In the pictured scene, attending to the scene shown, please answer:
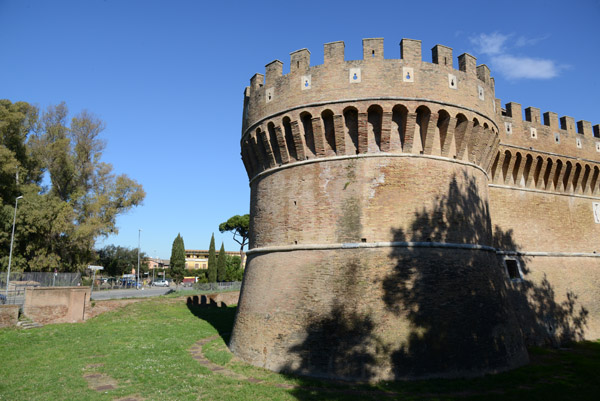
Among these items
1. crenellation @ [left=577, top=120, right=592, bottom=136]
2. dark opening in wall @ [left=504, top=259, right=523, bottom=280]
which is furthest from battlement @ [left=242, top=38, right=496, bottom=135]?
crenellation @ [left=577, top=120, right=592, bottom=136]

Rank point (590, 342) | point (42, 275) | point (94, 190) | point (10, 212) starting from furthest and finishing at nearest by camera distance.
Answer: point (94, 190) → point (10, 212) → point (42, 275) → point (590, 342)

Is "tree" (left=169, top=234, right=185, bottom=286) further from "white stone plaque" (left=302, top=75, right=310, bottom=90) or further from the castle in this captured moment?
"white stone plaque" (left=302, top=75, right=310, bottom=90)

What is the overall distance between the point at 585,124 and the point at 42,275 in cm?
3383

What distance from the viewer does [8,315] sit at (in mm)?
18422

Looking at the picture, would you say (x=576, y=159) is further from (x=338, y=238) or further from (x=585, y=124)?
(x=338, y=238)

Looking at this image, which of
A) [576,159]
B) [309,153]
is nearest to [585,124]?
[576,159]

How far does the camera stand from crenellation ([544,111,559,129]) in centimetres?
1845

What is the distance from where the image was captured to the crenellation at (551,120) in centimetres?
1845

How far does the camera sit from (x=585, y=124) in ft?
65.2

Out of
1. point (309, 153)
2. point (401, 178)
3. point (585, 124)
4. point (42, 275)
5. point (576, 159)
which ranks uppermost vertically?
point (585, 124)

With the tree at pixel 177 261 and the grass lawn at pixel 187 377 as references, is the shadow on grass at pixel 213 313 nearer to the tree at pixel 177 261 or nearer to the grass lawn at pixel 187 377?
the grass lawn at pixel 187 377

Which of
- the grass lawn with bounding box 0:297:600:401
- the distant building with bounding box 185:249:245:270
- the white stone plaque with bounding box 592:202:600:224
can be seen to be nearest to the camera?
the grass lawn with bounding box 0:297:600:401

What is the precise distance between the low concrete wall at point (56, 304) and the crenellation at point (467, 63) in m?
22.0

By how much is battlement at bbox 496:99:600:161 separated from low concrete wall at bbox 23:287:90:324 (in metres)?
23.3
